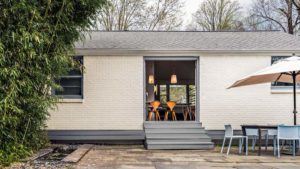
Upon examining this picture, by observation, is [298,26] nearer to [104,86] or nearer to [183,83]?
[183,83]

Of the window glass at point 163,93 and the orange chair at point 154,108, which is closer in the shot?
the orange chair at point 154,108

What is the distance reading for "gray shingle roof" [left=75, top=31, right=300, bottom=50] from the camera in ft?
38.3

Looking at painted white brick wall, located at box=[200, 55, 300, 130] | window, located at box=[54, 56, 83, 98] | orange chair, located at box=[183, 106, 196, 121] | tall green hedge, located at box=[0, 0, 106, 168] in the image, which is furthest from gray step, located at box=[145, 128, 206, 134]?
tall green hedge, located at box=[0, 0, 106, 168]

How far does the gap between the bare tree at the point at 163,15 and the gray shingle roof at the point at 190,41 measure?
11.5 metres

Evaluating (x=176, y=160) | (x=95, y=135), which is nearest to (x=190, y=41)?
(x=95, y=135)

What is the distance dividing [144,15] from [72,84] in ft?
48.0

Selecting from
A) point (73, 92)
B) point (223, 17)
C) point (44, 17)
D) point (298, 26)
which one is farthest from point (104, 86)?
point (298, 26)

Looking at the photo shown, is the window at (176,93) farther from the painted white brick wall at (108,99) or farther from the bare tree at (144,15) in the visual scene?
the bare tree at (144,15)

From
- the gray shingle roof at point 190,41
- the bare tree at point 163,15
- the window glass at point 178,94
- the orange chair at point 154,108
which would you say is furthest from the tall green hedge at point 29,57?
the bare tree at point 163,15

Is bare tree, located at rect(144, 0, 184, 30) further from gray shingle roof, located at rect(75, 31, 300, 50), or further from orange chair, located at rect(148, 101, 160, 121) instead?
orange chair, located at rect(148, 101, 160, 121)

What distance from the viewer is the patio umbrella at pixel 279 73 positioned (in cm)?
893

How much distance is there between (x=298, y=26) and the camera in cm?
2722

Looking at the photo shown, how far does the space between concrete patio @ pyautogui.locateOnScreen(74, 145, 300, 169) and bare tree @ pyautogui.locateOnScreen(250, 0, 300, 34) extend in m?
19.8

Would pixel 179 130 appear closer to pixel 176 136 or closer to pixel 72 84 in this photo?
pixel 176 136
